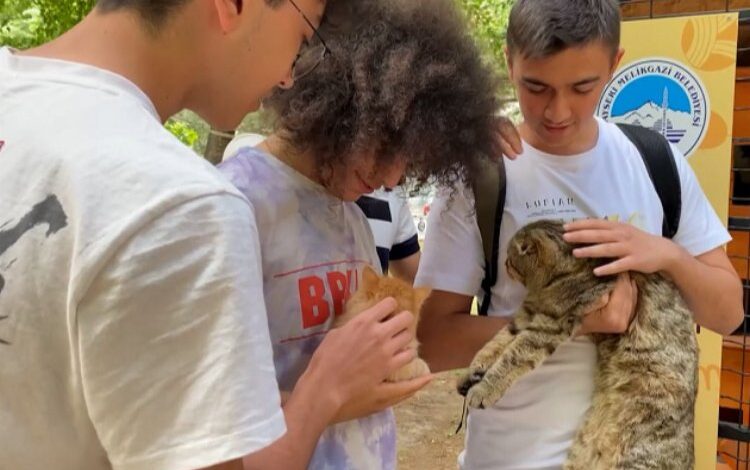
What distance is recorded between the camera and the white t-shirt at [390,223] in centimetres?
199

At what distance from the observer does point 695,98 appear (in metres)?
2.85

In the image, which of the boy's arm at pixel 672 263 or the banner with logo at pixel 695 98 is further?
the banner with logo at pixel 695 98

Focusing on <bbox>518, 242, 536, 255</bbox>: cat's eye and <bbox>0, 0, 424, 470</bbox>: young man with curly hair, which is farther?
<bbox>518, 242, 536, 255</bbox>: cat's eye

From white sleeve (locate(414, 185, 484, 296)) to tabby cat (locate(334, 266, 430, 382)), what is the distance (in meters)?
0.17

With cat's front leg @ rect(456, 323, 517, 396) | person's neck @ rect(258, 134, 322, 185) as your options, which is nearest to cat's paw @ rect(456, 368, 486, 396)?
cat's front leg @ rect(456, 323, 517, 396)

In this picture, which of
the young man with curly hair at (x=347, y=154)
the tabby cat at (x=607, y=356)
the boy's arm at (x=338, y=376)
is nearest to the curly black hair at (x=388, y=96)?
the young man with curly hair at (x=347, y=154)

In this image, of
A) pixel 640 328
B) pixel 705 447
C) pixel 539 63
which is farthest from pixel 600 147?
pixel 705 447

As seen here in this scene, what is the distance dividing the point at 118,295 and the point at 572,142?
1569mm

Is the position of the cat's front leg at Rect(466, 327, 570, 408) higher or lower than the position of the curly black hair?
lower

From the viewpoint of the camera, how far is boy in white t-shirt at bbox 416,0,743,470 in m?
1.81

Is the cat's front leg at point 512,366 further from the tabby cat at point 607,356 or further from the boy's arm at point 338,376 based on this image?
the boy's arm at point 338,376

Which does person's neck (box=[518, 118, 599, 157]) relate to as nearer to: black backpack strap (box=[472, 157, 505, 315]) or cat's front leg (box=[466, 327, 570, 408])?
black backpack strap (box=[472, 157, 505, 315])

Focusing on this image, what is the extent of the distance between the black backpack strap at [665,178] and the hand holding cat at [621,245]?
18 cm

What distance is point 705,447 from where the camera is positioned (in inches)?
115
